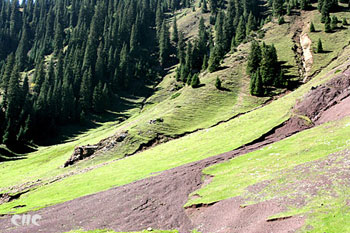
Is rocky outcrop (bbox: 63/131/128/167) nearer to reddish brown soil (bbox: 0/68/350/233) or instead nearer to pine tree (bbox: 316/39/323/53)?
reddish brown soil (bbox: 0/68/350/233)

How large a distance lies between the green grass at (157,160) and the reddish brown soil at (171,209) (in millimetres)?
3040

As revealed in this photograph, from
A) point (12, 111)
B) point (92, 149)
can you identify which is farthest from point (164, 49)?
point (92, 149)

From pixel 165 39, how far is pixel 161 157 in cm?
15309

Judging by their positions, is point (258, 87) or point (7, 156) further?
point (7, 156)

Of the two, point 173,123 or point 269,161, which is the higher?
point 269,161

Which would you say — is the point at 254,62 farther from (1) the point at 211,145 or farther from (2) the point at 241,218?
(2) the point at 241,218

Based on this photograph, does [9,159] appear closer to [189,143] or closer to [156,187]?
[189,143]

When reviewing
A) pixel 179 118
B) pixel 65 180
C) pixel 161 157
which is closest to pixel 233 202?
pixel 161 157

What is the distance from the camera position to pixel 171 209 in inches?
1088

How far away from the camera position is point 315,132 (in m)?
37.7

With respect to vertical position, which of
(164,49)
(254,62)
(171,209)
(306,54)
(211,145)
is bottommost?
(211,145)

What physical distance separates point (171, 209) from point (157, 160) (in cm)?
2352
